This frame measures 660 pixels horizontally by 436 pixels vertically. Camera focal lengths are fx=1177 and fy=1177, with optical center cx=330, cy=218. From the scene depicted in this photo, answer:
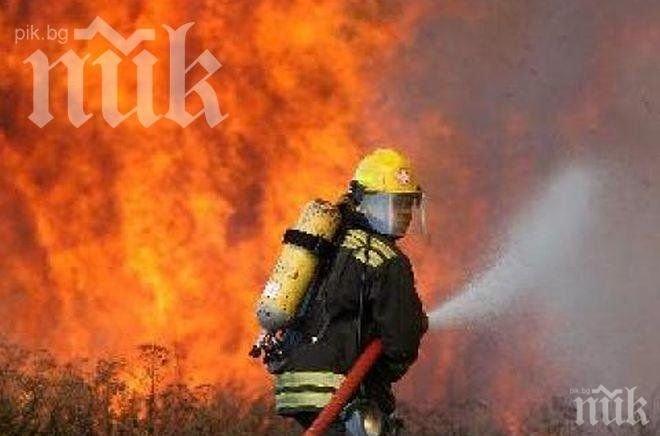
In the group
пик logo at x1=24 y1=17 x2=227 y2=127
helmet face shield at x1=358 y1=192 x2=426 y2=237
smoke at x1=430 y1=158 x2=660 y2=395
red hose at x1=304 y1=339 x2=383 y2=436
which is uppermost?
пик logo at x1=24 y1=17 x2=227 y2=127

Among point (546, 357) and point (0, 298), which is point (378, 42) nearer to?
point (546, 357)

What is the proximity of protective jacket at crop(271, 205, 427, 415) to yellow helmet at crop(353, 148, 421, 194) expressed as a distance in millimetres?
238

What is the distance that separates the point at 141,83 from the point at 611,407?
5336 millimetres

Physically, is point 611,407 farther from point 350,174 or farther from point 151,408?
point 151,408

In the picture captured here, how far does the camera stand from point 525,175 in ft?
36.7

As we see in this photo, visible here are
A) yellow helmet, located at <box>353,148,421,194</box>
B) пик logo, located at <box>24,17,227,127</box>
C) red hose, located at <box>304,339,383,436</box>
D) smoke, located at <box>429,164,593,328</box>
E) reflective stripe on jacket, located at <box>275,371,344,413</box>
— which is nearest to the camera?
red hose, located at <box>304,339,383,436</box>

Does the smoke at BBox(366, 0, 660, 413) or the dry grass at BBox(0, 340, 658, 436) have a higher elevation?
the smoke at BBox(366, 0, 660, 413)

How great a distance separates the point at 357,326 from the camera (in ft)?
16.6

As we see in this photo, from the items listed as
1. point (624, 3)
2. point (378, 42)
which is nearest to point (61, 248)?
point (378, 42)

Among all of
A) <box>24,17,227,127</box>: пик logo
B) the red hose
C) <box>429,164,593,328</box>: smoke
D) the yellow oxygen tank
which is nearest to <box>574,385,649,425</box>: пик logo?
<box>429,164,593,328</box>: smoke

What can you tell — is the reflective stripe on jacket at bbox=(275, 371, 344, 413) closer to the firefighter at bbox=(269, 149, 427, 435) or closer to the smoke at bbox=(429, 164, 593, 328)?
the firefighter at bbox=(269, 149, 427, 435)

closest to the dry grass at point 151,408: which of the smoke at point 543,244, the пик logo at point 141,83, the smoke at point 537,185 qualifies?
the smoke at point 537,185

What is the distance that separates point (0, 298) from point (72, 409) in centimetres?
248

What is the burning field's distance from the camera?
1098cm
